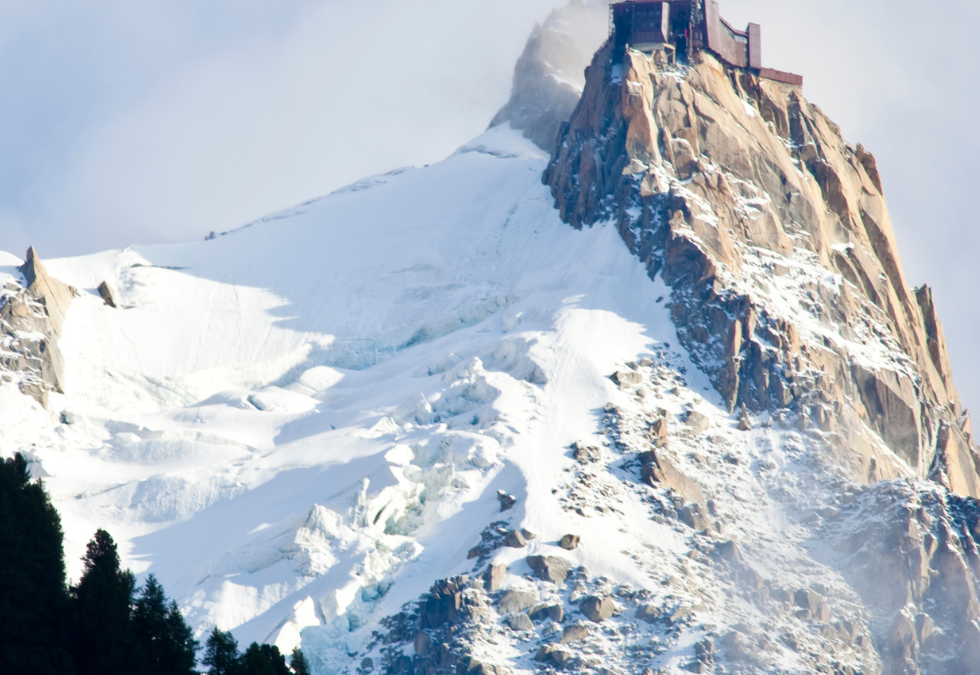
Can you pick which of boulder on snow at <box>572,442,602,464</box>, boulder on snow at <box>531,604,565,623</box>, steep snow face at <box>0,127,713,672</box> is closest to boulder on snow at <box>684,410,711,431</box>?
steep snow face at <box>0,127,713,672</box>

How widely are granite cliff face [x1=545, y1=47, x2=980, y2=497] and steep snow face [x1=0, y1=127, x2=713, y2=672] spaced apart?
14.5 feet

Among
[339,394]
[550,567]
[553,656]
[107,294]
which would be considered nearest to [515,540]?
[550,567]

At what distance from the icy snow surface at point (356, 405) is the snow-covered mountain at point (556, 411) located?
33 cm

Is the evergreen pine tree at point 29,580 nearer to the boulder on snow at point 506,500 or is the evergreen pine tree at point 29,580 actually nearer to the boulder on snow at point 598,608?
the boulder on snow at point 598,608

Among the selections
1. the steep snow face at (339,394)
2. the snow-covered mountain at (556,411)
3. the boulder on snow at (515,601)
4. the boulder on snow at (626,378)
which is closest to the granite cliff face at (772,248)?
the snow-covered mountain at (556,411)

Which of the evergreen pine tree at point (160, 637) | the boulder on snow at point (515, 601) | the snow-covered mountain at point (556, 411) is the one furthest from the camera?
the snow-covered mountain at point (556, 411)

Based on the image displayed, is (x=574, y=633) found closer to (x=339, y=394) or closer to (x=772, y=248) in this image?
(x=339, y=394)

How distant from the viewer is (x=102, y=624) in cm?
5056

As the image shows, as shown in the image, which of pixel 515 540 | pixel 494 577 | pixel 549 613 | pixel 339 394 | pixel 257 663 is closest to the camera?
pixel 257 663

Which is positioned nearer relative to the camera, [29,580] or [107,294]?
[29,580]

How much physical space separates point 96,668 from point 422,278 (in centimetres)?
11543

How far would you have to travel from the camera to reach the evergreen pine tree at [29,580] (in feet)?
156

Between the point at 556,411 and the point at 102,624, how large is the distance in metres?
82.2

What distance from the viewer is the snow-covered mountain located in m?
112
